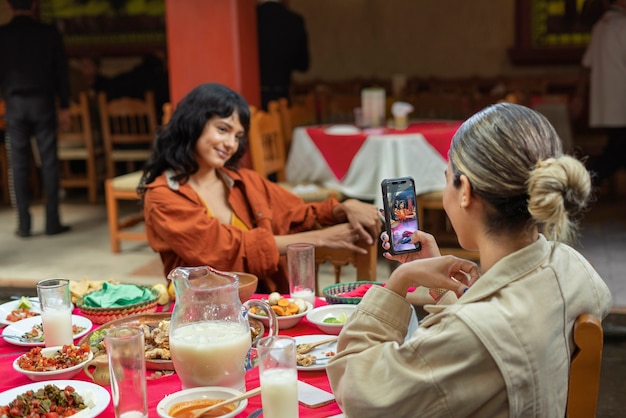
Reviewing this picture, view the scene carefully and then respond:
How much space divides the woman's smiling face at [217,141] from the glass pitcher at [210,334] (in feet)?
3.57

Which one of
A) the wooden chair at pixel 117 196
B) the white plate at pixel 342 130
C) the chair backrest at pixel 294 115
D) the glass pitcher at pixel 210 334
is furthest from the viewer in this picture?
the chair backrest at pixel 294 115

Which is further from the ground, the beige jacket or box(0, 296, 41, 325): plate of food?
the beige jacket

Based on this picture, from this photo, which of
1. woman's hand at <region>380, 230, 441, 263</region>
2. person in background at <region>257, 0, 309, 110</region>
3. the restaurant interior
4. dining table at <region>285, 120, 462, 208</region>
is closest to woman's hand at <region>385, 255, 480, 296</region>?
woman's hand at <region>380, 230, 441, 263</region>

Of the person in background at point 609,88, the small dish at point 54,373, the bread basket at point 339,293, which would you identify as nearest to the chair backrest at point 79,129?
the person in background at point 609,88

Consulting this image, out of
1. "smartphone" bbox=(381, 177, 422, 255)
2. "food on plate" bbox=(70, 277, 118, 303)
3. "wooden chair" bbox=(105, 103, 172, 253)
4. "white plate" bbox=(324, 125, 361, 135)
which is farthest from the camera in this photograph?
"wooden chair" bbox=(105, 103, 172, 253)

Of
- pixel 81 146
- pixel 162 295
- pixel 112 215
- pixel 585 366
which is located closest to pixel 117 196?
pixel 112 215

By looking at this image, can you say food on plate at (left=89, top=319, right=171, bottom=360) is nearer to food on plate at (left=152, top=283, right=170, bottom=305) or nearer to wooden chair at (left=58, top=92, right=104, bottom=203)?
food on plate at (left=152, top=283, right=170, bottom=305)

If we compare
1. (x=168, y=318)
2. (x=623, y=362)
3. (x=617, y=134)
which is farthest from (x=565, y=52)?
(x=168, y=318)

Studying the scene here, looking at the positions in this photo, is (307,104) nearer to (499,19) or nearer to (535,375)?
(499,19)

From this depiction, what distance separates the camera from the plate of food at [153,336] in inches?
57.3

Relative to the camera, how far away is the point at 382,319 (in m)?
1.23

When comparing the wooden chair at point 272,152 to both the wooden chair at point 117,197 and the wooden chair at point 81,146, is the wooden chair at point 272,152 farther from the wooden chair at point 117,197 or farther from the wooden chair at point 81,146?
the wooden chair at point 81,146

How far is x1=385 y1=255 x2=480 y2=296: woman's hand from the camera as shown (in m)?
1.26

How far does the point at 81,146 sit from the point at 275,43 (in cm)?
231
